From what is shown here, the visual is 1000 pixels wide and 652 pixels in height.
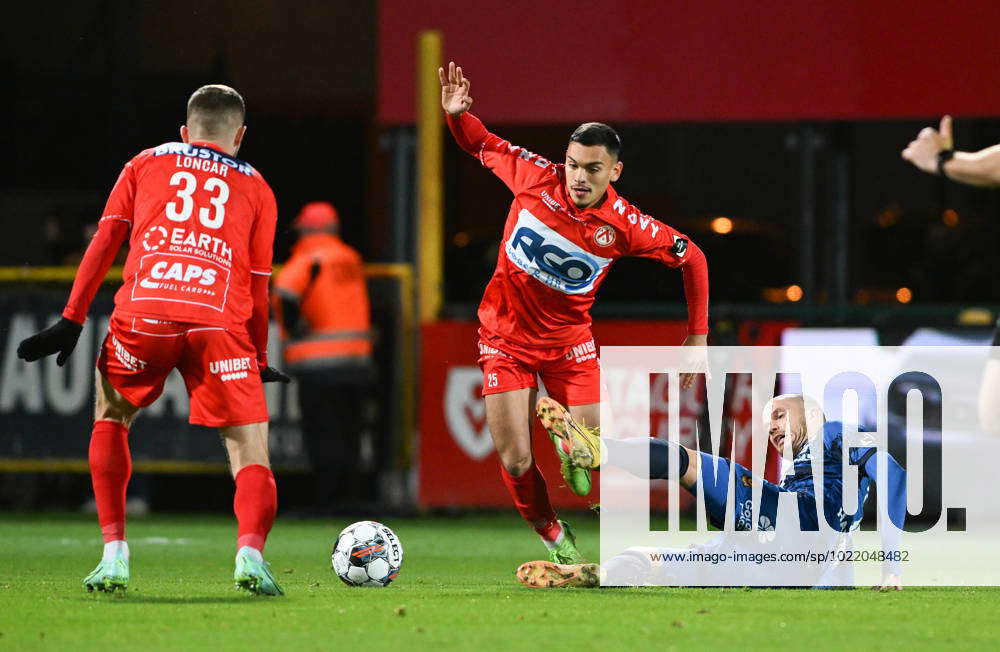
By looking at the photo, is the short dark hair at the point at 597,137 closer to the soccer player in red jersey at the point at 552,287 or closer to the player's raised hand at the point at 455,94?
the soccer player in red jersey at the point at 552,287

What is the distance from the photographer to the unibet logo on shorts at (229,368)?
21.5 feet

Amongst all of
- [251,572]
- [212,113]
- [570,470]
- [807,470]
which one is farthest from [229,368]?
[807,470]

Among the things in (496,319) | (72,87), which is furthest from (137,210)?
(72,87)

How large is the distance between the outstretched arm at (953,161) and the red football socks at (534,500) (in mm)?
2509

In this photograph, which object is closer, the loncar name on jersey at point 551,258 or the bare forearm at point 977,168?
the bare forearm at point 977,168

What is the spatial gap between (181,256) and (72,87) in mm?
14005

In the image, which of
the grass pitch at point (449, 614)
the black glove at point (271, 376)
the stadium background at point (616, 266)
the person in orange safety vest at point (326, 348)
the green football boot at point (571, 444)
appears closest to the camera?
the grass pitch at point (449, 614)

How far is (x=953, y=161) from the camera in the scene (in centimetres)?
605

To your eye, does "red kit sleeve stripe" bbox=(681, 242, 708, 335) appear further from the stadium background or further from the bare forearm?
the stadium background

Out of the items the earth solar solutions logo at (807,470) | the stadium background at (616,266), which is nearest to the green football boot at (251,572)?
the earth solar solutions logo at (807,470)

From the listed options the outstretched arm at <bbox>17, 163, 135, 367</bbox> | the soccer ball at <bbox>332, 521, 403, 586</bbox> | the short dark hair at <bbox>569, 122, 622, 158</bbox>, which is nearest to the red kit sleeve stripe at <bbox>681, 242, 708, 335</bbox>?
the short dark hair at <bbox>569, 122, 622, 158</bbox>

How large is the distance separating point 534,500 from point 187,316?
2.03m

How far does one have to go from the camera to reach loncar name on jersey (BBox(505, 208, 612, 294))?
775 centimetres

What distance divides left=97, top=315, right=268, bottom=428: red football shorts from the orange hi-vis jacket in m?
5.38
